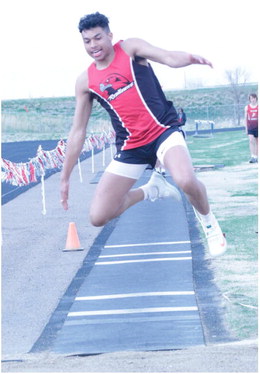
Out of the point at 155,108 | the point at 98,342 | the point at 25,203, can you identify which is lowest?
the point at 25,203

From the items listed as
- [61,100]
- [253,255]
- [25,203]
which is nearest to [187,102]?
[61,100]

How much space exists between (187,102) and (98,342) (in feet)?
318

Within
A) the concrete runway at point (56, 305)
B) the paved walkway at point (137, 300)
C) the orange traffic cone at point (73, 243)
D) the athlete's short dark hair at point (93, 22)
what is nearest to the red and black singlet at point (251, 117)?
the concrete runway at point (56, 305)

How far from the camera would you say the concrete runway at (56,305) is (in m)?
8.10

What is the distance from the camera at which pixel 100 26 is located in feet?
24.8

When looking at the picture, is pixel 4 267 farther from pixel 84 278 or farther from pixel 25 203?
pixel 25 203

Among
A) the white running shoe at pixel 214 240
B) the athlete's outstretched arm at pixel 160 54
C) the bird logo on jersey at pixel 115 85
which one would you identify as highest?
the athlete's outstretched arm at pixel 160 54

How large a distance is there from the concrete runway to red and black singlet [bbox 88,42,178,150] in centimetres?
194

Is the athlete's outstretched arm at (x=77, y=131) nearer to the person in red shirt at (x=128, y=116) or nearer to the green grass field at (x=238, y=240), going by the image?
the person in red shirt at (x=128, y=116)

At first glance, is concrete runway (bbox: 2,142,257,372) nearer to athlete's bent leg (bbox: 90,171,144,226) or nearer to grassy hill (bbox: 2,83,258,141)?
athlete's bent leg (bbox: 90,171,144,226)

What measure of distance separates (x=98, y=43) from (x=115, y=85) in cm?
36

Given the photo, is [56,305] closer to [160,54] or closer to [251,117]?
[160,54]

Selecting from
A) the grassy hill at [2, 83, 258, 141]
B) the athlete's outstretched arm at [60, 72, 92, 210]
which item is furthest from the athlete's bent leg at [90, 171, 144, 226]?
A: the grassy hill at [2, 83, 258, 141]

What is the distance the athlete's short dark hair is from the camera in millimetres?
7547
